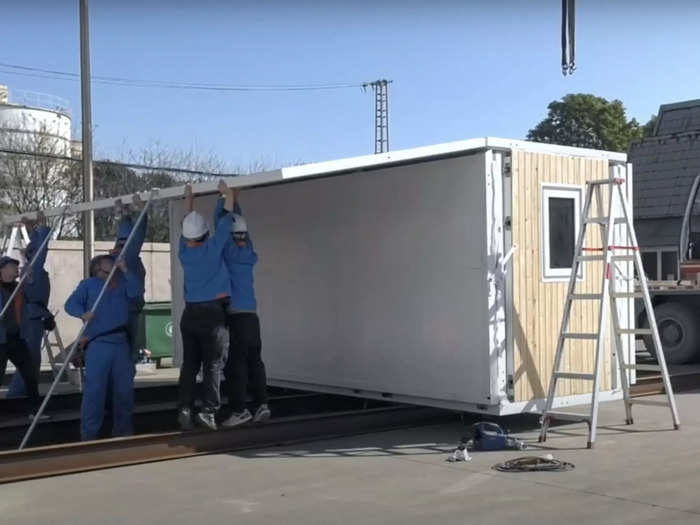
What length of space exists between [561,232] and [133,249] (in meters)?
4.25

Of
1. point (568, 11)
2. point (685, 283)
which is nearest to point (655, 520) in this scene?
point (568, 11)

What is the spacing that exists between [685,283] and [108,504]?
474 inches

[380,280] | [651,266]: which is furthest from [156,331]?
[651,266]

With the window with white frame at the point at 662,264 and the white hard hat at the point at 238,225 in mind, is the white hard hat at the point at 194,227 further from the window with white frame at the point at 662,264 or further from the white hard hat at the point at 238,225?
the window with white frame at the point at 662,264

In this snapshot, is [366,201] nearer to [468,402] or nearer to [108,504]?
[468,402]

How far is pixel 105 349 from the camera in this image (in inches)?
335

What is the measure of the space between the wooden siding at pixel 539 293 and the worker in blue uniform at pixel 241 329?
245 cm

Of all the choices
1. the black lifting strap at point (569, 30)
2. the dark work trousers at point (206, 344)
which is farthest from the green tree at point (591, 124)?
the dark work trousers at point (206, 344)

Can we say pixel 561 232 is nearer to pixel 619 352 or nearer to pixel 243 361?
pixel 619 352

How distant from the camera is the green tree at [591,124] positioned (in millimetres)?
52188

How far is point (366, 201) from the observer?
9.73 m

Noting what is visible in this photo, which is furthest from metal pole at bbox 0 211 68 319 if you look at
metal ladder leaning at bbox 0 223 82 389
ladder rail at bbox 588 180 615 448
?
ladder rail at bbox 588 180 615 448

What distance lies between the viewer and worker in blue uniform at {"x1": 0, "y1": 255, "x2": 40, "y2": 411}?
1023 centimetres

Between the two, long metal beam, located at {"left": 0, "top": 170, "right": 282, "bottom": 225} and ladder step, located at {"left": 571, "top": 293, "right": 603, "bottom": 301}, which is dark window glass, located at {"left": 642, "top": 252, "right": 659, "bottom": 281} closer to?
ladder step, located at {"left": 571, "top": 293, "right": 603, "bottom": 301}
